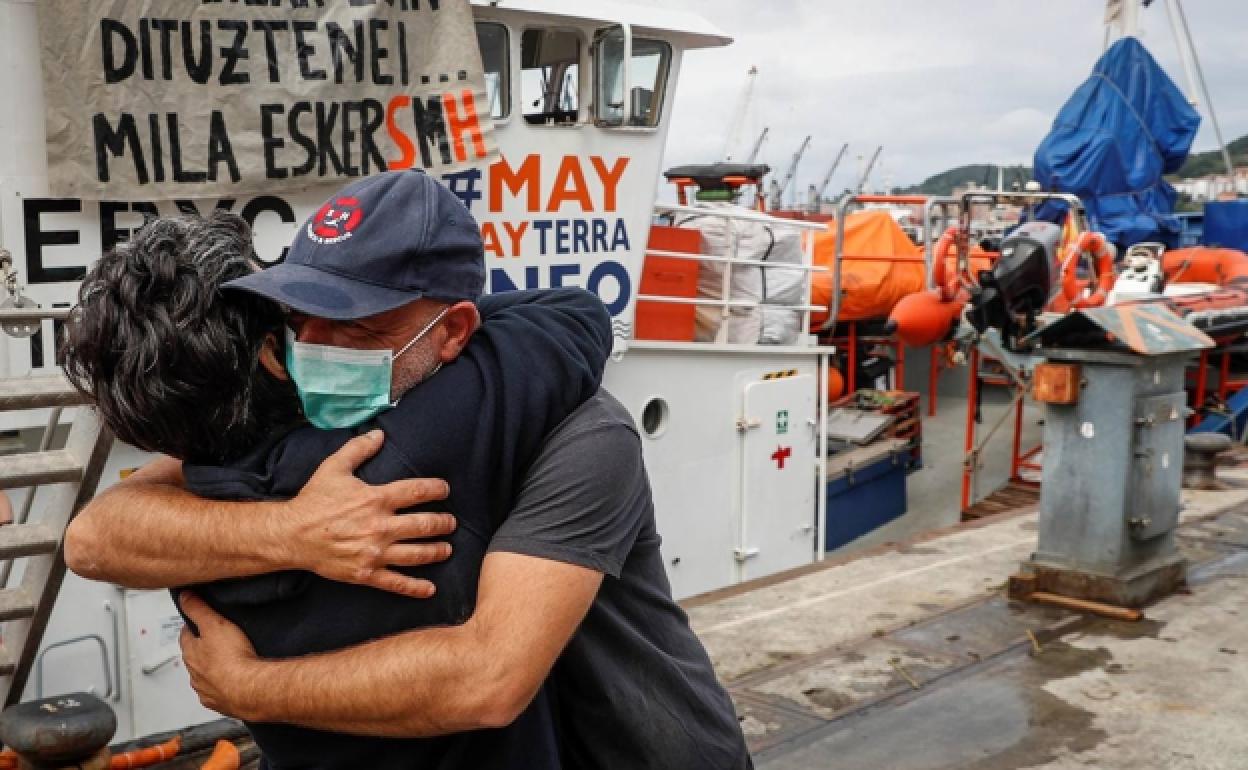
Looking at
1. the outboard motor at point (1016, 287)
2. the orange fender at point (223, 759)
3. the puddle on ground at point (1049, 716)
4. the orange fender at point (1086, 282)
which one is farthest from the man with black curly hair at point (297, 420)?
the orange fender at point (1086, 282)

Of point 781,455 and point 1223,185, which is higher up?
point 1223,185

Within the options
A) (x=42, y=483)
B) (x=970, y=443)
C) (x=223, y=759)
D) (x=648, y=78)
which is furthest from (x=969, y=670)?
(x=970, y=443)

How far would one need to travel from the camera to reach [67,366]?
1.80m

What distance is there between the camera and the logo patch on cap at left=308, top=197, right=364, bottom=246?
5.68 ft

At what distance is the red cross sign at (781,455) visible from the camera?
8.86 meters

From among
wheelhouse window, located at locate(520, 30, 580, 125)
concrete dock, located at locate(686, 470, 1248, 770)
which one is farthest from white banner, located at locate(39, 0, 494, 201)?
concrete dock, located at locate(686, 470, 1248, 770)

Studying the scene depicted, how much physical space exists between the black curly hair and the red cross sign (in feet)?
23.7

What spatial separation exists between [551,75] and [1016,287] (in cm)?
660

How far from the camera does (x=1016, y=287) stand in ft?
39.8

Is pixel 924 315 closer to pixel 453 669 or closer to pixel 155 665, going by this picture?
pixel 155 665

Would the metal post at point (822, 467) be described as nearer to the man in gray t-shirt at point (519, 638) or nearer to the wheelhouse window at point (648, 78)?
the wheelhouse window at point (648, 78)

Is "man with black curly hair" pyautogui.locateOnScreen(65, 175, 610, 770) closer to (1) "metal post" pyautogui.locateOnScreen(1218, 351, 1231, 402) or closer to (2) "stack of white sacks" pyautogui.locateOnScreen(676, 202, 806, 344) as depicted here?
(2) "stack of white sacks" pyautogui.locateOnScreen(676, 202, 806, 344)

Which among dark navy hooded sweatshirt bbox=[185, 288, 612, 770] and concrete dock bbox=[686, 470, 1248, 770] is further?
concrete dock bbox=[686, 470, 1248, 770]

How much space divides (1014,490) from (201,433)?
474 inches
